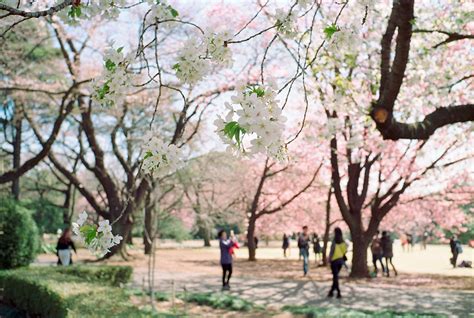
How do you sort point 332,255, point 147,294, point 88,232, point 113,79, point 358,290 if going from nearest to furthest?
point 88,232, point 113,79, point 332,255, point 147,294, point 358,290

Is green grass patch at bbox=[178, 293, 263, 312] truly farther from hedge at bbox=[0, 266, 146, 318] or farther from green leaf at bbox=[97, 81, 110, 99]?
green leaf at bbox=[97, 81, 110, 99]

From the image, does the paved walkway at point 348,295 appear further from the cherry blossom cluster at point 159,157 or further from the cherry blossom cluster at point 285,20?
the cherry blossom cluster at point 159,157

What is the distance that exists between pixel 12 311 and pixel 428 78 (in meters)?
10.4

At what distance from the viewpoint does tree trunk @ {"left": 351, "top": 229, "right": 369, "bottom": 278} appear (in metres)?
17.6

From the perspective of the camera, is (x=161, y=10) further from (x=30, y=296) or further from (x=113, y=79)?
(x=30, y=296)

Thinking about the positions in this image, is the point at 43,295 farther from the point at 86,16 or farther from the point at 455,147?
the point at 455,147

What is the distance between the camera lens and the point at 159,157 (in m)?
2.48

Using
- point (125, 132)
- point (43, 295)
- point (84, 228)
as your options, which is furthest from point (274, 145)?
point (125, 132)

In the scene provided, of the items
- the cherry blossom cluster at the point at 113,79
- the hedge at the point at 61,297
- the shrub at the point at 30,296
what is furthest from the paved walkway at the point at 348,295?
the cherry blossom cluster at the point at 113,79

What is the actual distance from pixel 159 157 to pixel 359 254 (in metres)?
16.4

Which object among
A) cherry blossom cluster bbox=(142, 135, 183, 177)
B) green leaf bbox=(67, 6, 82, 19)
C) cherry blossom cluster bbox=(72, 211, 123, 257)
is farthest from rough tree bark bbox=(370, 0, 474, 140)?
cherry blossom cluster bbox=(72, 211, 123, 257)

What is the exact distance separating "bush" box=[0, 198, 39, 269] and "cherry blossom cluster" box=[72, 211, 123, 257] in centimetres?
1200

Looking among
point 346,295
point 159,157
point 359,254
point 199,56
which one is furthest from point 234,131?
point 359,254

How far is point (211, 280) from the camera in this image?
1655cm
